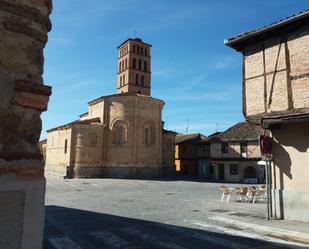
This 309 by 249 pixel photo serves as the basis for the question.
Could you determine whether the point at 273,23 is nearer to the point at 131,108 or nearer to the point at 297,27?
the point at 297,27

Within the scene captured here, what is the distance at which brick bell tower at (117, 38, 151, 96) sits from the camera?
58.2 m

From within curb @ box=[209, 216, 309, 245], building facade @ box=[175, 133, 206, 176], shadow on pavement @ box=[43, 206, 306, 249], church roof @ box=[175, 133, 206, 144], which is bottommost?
shadow on pavement @ box=[43, 206, 306, 249]

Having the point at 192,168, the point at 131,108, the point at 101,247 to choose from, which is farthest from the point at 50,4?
the point at 192,168

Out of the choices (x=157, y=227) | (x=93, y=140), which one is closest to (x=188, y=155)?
(x=93, y=140)

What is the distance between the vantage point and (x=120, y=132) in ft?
138

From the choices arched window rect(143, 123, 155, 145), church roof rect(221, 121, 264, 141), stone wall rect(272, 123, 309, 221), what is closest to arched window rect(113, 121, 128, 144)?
arched window rect(143, 123, 155, 145)

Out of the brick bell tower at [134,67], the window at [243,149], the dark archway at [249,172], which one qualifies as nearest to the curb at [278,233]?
the window at [243,149]

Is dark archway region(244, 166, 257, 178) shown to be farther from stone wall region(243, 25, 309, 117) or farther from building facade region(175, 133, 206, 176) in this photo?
stone wall region(243, 25, 309, 117)

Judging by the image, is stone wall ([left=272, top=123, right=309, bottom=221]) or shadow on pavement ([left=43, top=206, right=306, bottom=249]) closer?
shadow on pavement ([left=43, top=206, right=306, bottom=249])

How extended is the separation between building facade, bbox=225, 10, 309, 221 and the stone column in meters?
9.77

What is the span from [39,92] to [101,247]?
19.8 ft

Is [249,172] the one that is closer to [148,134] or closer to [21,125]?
[148,134]

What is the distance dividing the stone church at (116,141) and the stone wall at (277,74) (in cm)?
2922

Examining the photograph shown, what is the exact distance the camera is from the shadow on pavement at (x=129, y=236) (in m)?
8.41
